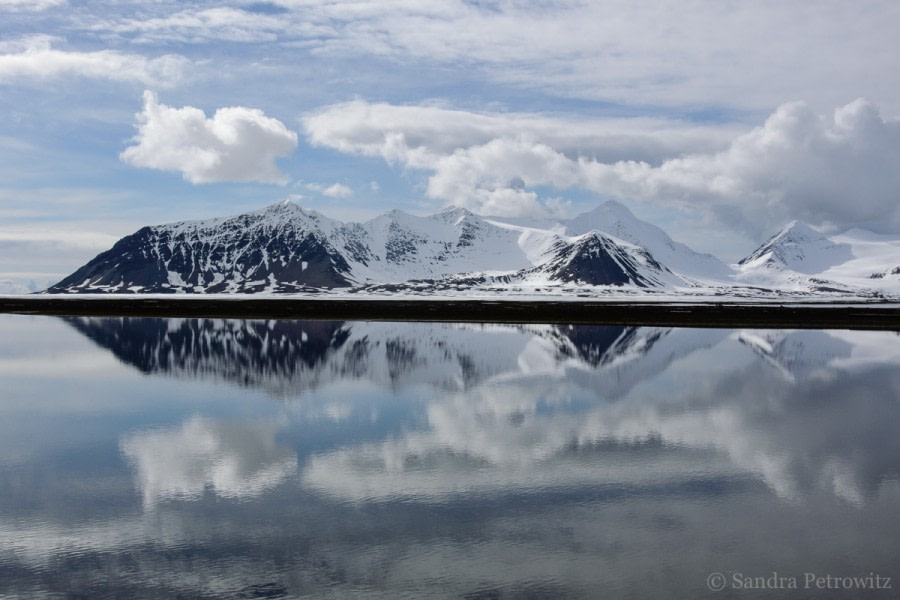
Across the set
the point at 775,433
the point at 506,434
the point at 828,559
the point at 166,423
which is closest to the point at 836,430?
the point at 775,433

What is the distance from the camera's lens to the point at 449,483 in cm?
2302

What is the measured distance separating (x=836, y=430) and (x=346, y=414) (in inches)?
794

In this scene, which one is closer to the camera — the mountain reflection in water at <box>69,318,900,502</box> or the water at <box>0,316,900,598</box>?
the water at <box>0,316,900,598</box>

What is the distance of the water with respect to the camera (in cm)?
1617

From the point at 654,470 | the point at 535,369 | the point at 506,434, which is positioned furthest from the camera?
the point at 535,369

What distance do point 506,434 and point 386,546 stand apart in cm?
1281

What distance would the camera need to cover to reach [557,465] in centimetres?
2508

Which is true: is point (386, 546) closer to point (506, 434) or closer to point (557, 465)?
point (557, 465)

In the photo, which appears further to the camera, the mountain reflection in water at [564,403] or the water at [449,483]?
the mountain reflection in water at [564,403]

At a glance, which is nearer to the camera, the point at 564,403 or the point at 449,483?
the point at 449,483

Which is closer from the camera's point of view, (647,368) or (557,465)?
(557,465)

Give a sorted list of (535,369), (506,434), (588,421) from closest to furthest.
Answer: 1. (506,434)
2. (588,421)
3. (535,369)

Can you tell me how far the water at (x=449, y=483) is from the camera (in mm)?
16172

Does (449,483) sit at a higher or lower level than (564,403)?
higher
